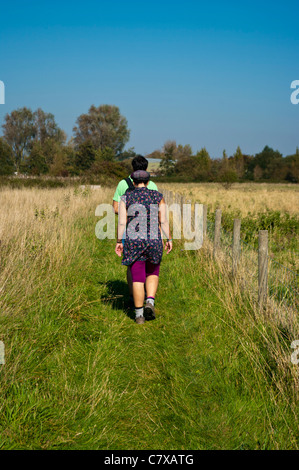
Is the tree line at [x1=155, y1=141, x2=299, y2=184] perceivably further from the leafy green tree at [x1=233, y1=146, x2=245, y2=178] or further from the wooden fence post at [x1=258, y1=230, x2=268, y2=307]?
the wooden fence post at [x1=258, y1=230, x2=268, y2=307]

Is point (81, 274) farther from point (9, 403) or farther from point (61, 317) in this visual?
point (9, 403)

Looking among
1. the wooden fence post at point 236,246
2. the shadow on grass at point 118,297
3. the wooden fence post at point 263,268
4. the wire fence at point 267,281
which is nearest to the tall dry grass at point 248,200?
the wooden fence post at point 236,246

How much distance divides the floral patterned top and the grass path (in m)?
0.96

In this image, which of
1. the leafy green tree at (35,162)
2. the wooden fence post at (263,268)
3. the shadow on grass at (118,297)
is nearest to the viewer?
the wooden fence post at (263,268)

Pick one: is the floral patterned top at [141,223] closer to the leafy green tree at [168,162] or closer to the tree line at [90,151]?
the tree line at [90,151]

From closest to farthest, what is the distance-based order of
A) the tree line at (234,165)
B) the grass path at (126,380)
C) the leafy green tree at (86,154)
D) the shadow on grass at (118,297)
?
the grass path at (126,380) < the shadow on grass at (118,297) < the leafy green tree at (86,154) < the tree line at (234,165)

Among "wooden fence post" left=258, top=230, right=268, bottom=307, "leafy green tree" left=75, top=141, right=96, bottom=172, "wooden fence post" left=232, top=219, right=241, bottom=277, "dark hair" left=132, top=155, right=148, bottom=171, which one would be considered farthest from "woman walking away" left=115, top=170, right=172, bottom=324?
"leafy green tree" left=75, top=141, right=96, bottom=172

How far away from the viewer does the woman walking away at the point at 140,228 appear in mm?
4672

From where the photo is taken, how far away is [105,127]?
79.8 m

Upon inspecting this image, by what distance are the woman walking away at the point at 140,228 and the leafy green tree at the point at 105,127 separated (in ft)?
253

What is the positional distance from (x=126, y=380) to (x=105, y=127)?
80.2 meters

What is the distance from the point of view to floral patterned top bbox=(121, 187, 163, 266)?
4668mm

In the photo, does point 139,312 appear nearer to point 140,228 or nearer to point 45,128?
point 140,228
